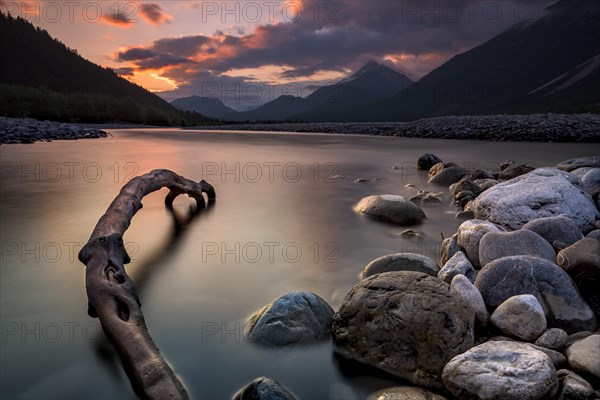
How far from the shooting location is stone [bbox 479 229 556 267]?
476 cm

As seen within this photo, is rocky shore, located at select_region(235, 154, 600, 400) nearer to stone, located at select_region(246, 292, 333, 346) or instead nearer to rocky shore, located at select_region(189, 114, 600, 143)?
stone, located at select_region(246, 292, 333, 346)

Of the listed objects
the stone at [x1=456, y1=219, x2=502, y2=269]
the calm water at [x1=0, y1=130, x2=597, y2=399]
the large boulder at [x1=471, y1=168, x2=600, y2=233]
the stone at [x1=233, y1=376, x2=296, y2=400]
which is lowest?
the calm water at [x1=0, y1=130, x2=597, y2=399]

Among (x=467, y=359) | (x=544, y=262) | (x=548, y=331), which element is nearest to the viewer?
(x=467, y=359)

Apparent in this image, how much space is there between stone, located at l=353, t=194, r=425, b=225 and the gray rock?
4534 millimetres

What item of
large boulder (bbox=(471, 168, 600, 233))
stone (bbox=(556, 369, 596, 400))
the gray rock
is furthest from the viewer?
large boulder (bbox=(471, 168, 600, 233))

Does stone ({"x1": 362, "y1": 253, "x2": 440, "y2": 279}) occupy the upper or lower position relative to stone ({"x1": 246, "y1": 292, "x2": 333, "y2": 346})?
upper

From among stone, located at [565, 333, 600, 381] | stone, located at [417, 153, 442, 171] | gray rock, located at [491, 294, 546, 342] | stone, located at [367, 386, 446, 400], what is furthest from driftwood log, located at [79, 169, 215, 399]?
stone, located at [417, 153, 442, 171]

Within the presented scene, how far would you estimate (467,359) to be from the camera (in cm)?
313

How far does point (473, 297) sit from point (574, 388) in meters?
1.19

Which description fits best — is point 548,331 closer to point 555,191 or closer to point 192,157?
point 555,191

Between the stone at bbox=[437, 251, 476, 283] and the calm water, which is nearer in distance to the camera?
the calm water

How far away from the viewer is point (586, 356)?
9.96 ft

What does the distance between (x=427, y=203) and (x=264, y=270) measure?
5697mm

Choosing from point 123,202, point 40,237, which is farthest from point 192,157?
point 123,202
